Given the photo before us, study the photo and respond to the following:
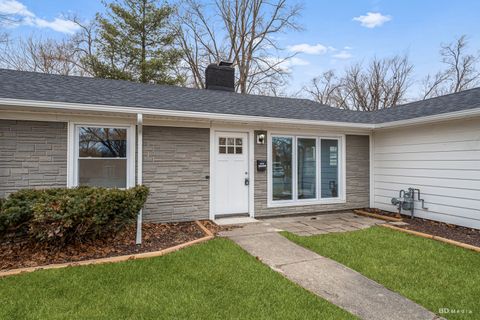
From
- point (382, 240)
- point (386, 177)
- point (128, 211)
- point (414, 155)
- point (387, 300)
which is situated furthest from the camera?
point (386, 177)

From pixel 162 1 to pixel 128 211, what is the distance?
46.4ft

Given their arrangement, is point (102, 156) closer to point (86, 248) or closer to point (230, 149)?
point (86, 248)

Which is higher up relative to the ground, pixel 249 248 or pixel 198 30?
pixel 198 30

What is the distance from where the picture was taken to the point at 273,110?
715 cm

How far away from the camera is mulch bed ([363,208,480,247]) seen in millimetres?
5109

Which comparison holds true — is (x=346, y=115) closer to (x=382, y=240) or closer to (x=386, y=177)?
(x=386, y=177)

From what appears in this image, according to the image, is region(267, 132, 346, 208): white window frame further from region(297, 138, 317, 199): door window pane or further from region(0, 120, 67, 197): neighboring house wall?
region(0, 120, 67, 197): neighboring house wall

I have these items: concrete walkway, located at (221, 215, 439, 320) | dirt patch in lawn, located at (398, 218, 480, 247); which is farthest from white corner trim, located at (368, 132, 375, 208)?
concrete walkway, located at (221, 215, 439, 320)

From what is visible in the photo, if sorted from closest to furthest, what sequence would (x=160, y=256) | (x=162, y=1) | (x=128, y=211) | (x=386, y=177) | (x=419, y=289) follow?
(x=419, y=289), (x=160, y=256), (x=128, y=211), (x=386, y=177), (x=162, y=1)

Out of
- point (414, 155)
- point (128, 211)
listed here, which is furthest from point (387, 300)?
point (414, 155)

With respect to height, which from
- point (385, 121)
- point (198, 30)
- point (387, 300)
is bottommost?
point (387, 300)

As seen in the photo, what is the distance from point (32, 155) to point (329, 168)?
6.54m

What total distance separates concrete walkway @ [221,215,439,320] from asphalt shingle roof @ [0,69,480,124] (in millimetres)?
2888

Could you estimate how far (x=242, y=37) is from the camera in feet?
55.3
